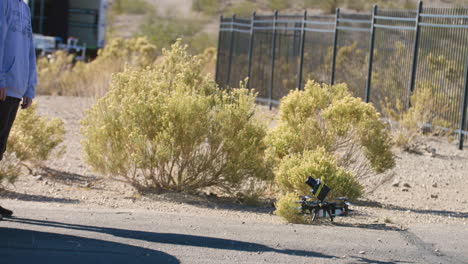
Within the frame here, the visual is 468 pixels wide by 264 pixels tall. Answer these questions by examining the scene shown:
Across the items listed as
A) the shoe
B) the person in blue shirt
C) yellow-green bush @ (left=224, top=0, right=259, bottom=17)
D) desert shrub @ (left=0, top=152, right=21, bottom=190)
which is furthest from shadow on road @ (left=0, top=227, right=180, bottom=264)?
yellow-green bush @ (left=224, top=0, right=259, bottom=17)

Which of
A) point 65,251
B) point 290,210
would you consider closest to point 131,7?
point 290,210

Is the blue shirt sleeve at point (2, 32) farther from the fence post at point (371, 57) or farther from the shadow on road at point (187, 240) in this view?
the fence post at point (371, 57)

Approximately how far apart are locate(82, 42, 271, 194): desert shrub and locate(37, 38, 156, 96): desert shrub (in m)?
9.25

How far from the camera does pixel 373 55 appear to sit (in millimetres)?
17906

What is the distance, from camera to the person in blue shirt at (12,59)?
6.35 m

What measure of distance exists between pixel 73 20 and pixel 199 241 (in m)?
24.8

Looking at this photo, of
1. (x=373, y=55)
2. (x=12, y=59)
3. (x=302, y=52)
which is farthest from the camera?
(x=302, y=52)

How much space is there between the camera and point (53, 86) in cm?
2280

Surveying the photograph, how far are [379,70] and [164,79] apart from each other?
853 centimetres

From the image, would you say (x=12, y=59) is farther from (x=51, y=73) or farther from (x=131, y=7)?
(x=131, y=7)

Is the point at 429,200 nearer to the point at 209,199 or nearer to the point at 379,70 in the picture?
the point at 209,199

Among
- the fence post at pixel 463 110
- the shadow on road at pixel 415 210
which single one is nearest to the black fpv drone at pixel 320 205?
the shadow on road at pixel 415 210

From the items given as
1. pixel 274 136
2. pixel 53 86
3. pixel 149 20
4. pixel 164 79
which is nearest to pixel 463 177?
pixel 274 136

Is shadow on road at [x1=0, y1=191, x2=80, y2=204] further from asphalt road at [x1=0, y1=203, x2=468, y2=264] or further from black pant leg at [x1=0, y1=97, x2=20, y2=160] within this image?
black pant leg at [x1=0, y1=97, x2=20, y2=160]
